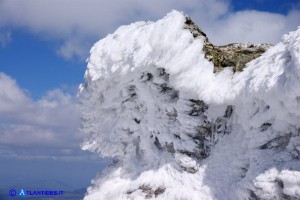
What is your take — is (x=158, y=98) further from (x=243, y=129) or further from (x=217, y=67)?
(x=243, y=129)

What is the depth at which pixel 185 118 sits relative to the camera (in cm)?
1703

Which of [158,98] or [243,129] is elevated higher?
[158,98]

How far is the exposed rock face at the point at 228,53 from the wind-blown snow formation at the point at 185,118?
0.56 meters

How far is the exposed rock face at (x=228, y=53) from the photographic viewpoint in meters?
17.6

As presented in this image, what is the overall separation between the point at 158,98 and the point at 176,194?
4.34 meters

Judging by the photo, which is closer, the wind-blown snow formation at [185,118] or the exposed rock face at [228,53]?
the wind-blown snow formation at [185,118]

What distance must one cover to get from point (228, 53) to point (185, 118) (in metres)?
4.12

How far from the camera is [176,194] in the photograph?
16.5 metres

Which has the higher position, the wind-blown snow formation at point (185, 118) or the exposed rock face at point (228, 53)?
the exposed rock face at point (228, 53)

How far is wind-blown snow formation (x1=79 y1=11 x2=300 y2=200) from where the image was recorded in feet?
42.0

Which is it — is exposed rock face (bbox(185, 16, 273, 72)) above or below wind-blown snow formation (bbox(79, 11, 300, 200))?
above

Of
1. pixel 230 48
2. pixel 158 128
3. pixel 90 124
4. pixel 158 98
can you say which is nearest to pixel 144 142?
pixel 158 128

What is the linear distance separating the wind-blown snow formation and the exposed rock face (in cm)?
56

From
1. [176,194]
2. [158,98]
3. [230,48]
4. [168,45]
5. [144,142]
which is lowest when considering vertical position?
[176,194]
